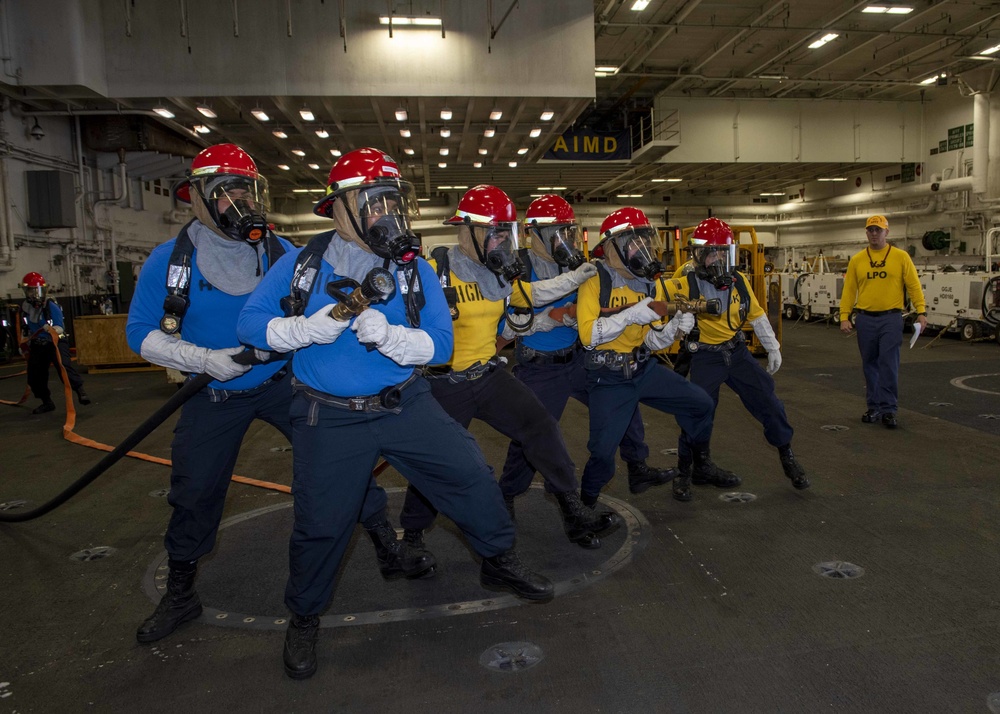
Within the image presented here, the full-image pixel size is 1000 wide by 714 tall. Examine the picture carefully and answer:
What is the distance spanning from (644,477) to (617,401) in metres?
1.07

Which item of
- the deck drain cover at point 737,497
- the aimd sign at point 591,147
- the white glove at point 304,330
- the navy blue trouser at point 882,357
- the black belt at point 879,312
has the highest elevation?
the aimd sign at point 591,147

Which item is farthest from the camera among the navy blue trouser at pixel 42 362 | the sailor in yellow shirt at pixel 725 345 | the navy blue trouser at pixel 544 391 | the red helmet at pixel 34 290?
the navy blue trouser at pixel 42 362

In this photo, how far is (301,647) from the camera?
302 cm

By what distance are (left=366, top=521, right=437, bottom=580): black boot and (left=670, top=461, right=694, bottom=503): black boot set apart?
2.14 m

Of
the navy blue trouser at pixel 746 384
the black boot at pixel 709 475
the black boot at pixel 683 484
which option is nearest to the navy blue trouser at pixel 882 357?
the navy blue trouser at pixel 746 384

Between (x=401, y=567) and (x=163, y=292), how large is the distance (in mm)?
1978

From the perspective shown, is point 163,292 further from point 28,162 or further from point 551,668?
point 28,162

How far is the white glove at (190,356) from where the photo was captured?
10.5 feet

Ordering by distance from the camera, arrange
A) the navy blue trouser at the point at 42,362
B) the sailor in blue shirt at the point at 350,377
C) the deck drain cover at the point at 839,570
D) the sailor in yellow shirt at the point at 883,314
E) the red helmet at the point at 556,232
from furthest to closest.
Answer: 1. the navy blue trouser at the point at 42,362
2. the sailor in yellow shirt at the point at 883,314
3. the red helmet at the point at 556,232
4. the deck drain cover at the point at 839,570
5. the sailor in blue shirt at the point at 350,377

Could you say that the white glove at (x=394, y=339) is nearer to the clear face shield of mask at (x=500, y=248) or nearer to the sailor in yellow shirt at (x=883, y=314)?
the clear face shield of mask at (x=500, y=248)

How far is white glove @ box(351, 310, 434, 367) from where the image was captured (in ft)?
9.05

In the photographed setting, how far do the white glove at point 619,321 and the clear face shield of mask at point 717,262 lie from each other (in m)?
1.02

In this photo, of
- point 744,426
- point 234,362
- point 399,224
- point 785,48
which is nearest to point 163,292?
point 234,362

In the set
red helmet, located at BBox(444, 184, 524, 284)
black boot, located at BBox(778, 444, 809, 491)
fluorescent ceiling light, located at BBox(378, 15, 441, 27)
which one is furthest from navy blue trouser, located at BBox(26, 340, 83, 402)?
black boot, located at BBox(778, 444, 809, 491)
